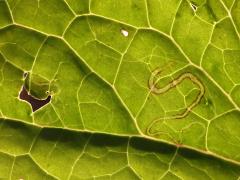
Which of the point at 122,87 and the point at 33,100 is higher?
the point at 122,87

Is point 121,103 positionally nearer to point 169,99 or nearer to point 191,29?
point 169,99

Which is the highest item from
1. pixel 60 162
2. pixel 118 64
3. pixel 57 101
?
pixel 118 64

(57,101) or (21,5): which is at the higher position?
(21,5)

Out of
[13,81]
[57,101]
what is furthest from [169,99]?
[13,81]
